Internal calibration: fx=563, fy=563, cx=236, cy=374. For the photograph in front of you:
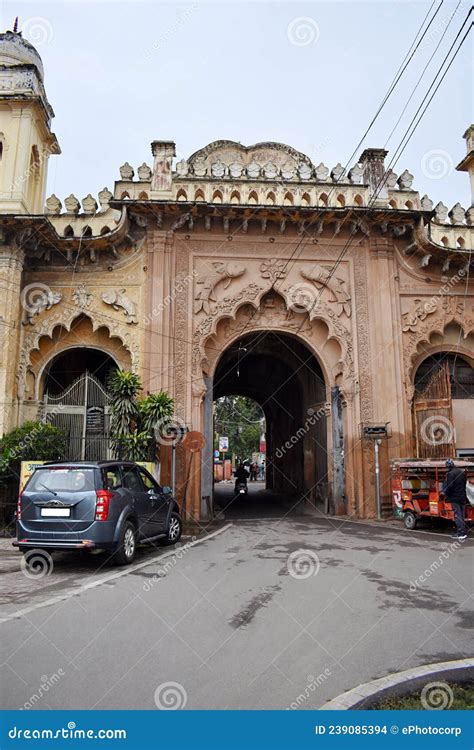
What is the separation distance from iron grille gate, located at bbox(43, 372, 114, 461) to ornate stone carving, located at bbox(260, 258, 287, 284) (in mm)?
5761

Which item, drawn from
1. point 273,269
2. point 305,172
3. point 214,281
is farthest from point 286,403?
point 305,172

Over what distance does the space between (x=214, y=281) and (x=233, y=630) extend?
40.2 ft

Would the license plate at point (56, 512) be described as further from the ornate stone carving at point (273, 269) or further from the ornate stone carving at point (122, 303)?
the ornate stone carving at point (273, 269)

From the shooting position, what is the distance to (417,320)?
16.7 meters

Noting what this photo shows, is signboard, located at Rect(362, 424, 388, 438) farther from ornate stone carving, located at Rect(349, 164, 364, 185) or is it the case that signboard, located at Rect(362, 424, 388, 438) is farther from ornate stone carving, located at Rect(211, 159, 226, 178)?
ornate stone carving, located at Rect(211, 159, 226, 178)

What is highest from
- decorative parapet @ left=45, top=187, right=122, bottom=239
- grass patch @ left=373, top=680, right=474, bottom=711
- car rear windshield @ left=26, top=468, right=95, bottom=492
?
decorative parapet @ left=45, top=187, right=122, bottom=239

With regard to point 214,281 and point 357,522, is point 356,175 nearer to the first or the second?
point 214,281

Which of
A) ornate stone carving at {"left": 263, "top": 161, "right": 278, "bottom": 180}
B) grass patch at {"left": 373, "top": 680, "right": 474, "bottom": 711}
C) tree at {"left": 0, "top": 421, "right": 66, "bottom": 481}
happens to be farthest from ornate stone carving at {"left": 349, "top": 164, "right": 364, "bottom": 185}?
grass patch at {"left": 373, "top": 680, "right": 474, "bottom": 711}

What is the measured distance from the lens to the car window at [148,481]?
10047 millimetres

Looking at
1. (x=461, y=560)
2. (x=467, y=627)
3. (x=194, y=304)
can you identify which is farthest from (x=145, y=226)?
(x=467, y=627)

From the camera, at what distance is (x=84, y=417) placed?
51.2 ft

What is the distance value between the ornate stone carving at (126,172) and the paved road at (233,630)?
38.8 ft

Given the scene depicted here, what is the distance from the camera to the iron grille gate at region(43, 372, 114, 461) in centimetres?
1542

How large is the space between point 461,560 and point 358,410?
747 cm
